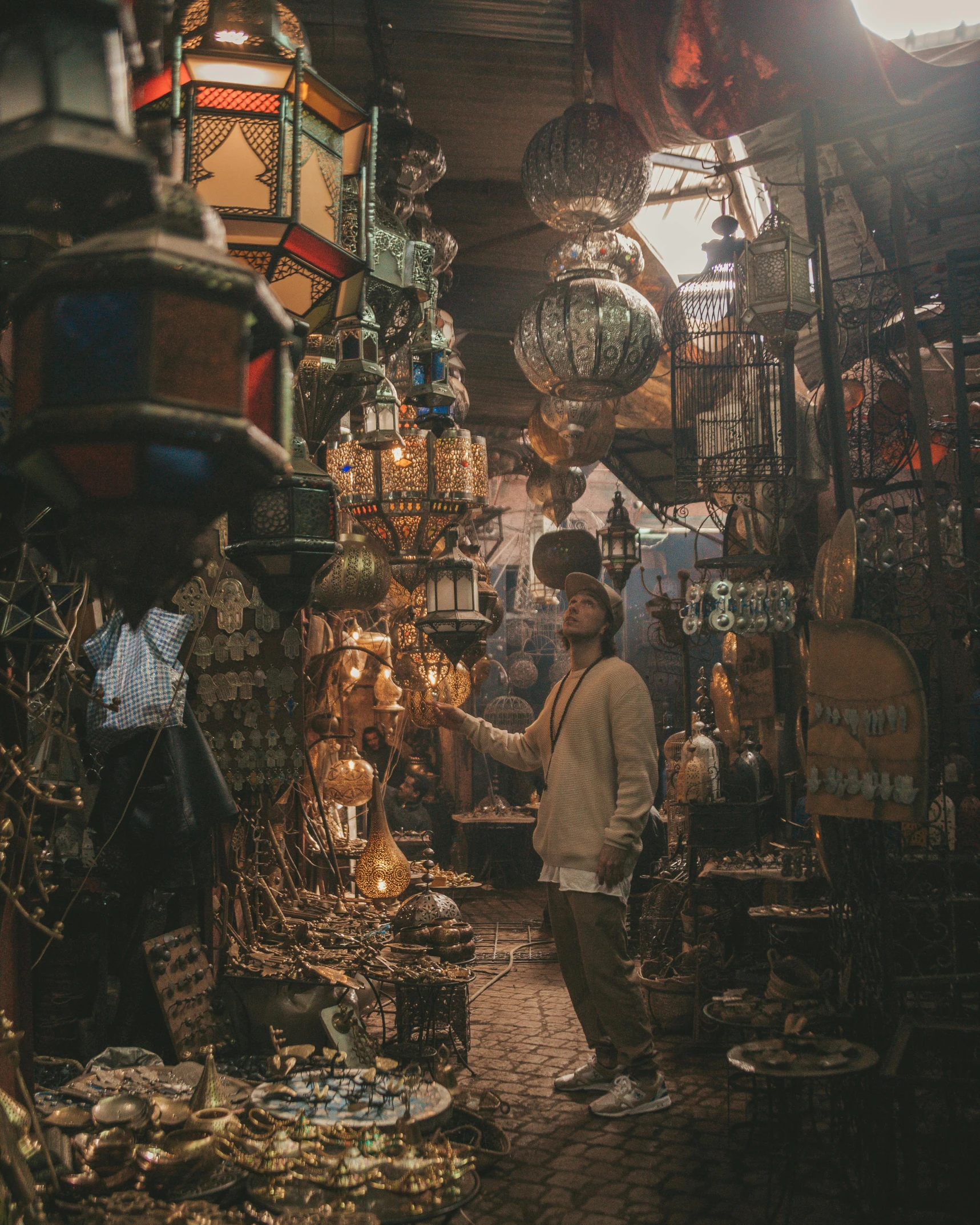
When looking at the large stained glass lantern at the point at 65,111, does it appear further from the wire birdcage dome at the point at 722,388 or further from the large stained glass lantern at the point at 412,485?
the wire birdcage dome at the point at 722,388

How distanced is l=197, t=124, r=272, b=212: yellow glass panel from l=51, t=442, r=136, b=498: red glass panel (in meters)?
0.92

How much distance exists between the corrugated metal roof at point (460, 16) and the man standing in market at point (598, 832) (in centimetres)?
244

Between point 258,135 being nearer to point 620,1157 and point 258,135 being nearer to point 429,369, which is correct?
point 429,369

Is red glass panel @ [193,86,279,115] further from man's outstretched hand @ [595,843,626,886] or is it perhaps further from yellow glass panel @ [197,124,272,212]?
man's outstretched hand @ [595,843,626,886]

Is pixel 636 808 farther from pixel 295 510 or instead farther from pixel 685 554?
pixel 685 554

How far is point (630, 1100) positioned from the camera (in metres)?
4.52

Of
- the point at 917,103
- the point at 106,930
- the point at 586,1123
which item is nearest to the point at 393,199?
the point at 917,103

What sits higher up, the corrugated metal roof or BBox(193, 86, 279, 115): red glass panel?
the corrugated metal roof

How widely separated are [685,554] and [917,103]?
57.5 ft

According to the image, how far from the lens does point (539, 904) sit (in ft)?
38.4

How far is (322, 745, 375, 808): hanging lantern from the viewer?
631 centimetres

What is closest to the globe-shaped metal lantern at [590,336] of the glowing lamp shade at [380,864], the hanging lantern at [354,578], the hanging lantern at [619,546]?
the hanging lantern at [354,578]

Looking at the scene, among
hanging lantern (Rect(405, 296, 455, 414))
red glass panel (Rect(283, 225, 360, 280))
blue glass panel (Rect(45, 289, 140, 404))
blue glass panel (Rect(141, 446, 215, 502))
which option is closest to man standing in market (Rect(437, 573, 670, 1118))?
hanging lantern (Rect(405, 296, 455, 414))

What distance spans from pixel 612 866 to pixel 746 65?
3.22 meters
